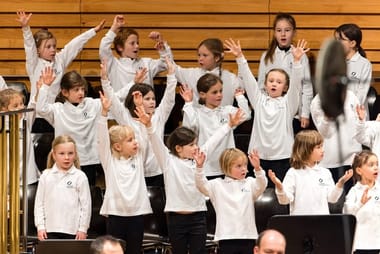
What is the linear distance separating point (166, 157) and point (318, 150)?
1.13 m

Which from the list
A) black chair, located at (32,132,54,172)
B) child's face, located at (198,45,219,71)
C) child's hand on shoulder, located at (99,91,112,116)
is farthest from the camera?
child's face, located at (198,45,219,71)

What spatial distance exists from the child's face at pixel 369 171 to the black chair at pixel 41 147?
266 cm

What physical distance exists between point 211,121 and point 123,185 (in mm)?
1105

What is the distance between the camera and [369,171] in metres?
6.49

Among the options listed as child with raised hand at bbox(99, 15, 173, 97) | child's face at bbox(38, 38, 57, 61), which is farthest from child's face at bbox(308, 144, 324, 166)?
child's face at bbox(38, 38, 57, 61)

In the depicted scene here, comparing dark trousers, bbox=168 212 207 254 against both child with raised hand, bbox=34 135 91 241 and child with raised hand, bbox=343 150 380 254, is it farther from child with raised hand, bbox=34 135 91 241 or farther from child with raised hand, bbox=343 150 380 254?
child with raised hand, bbox=343 150 380 254

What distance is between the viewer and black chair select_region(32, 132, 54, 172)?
7660mm

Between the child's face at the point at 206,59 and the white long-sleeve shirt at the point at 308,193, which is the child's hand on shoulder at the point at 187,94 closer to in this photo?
the child's face at the point at 206,59

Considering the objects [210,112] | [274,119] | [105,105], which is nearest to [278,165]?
[274,119]

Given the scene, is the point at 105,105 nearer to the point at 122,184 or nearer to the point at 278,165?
the point at 122,184

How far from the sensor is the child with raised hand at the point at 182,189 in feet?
21.8

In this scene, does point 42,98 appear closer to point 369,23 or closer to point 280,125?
point 280,125

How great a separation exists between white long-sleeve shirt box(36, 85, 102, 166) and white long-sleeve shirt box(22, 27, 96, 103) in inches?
12.3

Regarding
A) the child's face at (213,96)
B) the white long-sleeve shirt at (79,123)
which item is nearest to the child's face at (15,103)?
the white long-sleeve shirt at (79,123)
